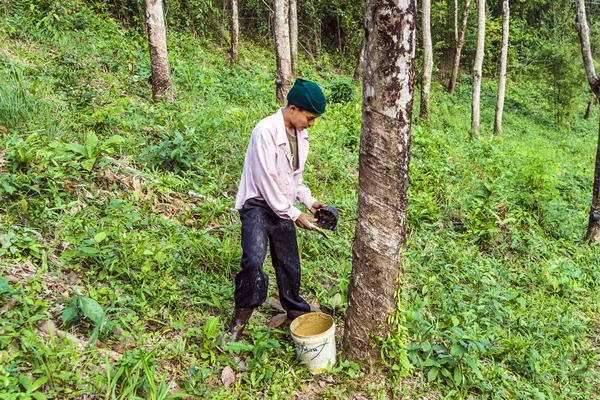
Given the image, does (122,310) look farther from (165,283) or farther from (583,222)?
(583,222)

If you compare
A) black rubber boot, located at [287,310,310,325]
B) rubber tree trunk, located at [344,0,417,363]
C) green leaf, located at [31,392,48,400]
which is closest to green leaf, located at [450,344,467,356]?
rubber tree trunk, located at [344,0,417,363]

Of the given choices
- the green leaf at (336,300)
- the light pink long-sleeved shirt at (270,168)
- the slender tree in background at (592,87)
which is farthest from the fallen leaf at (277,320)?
the slender tree in background at (592,87)

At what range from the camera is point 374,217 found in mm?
2859

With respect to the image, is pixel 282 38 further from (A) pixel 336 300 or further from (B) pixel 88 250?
(B) pixel 88 250

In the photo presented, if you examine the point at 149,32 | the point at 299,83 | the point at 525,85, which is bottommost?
the point at 525,85

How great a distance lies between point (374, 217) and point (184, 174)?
301 centimetres

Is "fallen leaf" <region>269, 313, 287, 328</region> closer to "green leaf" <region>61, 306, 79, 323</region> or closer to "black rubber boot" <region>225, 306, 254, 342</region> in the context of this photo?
"black rubber boot" <region>225, 306, 254, 342</region>

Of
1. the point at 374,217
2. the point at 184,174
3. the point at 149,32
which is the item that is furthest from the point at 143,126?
the point at 374,217

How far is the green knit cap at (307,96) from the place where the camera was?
2.91 meters

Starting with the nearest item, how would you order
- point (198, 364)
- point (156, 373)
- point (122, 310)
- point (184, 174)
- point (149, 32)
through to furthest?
point (156, 373) < point (198, 364) < point (122, 310) < point (184, 174) < point (149, 32)

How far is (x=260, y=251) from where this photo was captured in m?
3.03

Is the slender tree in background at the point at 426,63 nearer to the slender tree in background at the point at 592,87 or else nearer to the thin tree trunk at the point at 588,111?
the slender tree in background at the point at 592,87

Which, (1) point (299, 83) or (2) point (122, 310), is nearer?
(1) point (299, 83)

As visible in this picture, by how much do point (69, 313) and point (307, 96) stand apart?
2078 mm
